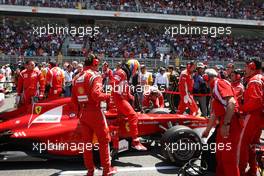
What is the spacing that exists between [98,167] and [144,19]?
2676 centimetres

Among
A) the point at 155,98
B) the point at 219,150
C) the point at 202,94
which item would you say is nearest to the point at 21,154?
the point at 219,150

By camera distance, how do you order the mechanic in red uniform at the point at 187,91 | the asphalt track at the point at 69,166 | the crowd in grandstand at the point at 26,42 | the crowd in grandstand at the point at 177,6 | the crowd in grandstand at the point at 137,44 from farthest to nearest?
the crowd in grandstand at the point at 177,6
the crowd in grandstand at the point at 137,44
the crowd in grandstand at the point at 26,42
the mechanic in red uniform at the point at 187,91
the asphalt track at the point at 69,166

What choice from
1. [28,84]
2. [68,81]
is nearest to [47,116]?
[28,84]

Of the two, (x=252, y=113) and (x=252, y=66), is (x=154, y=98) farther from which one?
(x=252, y=113)

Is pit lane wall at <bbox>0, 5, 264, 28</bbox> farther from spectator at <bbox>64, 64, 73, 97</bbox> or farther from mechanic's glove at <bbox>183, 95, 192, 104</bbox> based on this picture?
mechanic's glove at <bbox>183, 95, 192, 104</bbox>

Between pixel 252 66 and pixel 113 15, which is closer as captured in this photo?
pixel 252 66

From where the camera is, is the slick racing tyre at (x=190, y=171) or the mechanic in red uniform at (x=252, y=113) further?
the slick racing tyre at (x=190, y=171)

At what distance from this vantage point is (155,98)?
10.6 meters

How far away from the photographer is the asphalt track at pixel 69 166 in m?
6.14

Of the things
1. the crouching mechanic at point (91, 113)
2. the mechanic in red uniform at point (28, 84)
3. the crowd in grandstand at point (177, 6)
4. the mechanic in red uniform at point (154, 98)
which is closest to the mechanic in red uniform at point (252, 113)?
the crouching mechanic at point (91, 113)

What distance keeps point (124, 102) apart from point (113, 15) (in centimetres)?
2464

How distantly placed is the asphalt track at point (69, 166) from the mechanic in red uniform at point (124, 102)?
0.30 metres

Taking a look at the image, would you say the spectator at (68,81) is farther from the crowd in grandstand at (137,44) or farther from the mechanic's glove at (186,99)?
the crowd in grandstand at (137,44)

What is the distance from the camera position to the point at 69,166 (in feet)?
21.4
